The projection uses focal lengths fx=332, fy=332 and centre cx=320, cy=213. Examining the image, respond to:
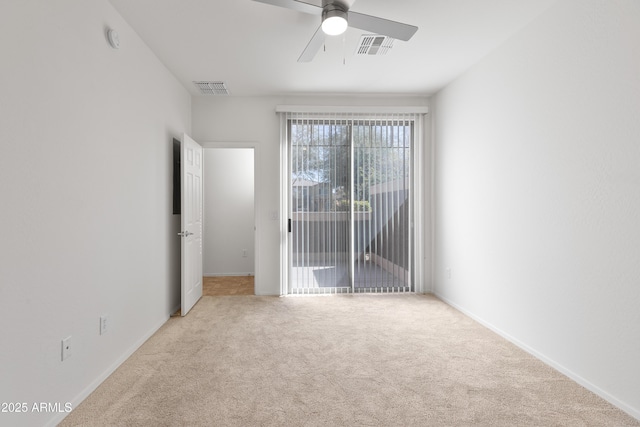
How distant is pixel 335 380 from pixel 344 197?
8.17 ft

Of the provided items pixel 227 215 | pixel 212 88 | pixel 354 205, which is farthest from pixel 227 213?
pixel 354 205

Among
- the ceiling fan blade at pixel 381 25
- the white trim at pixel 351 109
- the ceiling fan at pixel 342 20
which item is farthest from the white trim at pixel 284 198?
the ceiling fan blade at pixel 381 25

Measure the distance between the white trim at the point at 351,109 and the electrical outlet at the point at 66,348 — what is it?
3.19 m

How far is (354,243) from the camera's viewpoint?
4.32 meters

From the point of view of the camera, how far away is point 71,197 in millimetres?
1897

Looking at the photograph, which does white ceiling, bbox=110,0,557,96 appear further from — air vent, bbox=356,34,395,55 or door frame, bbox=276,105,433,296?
door frame, bbox=276,105,433,296

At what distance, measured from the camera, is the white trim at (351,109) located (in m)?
4.17

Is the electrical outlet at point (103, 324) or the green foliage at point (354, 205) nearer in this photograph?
the electrical outlet at point (103, 324)

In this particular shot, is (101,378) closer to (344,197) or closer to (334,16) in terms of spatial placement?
(334,16)

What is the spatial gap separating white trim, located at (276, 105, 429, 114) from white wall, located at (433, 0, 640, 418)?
0.83 metres

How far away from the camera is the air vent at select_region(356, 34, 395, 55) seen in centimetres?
279

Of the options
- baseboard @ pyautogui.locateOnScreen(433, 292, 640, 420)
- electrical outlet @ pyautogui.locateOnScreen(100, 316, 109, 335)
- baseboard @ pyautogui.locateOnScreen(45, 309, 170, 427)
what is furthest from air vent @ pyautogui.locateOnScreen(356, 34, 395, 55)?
baseboard @ pyautogui.locateOnScreen(45, 309, 170, 427)

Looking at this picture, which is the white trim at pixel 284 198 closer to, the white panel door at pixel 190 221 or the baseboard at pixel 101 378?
the white panel door at pixel 190 221

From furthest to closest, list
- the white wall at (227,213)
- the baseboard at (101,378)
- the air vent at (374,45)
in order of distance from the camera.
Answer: the white wall at (227,213), the air vent at (374,45), the baseboard at (101,378)
